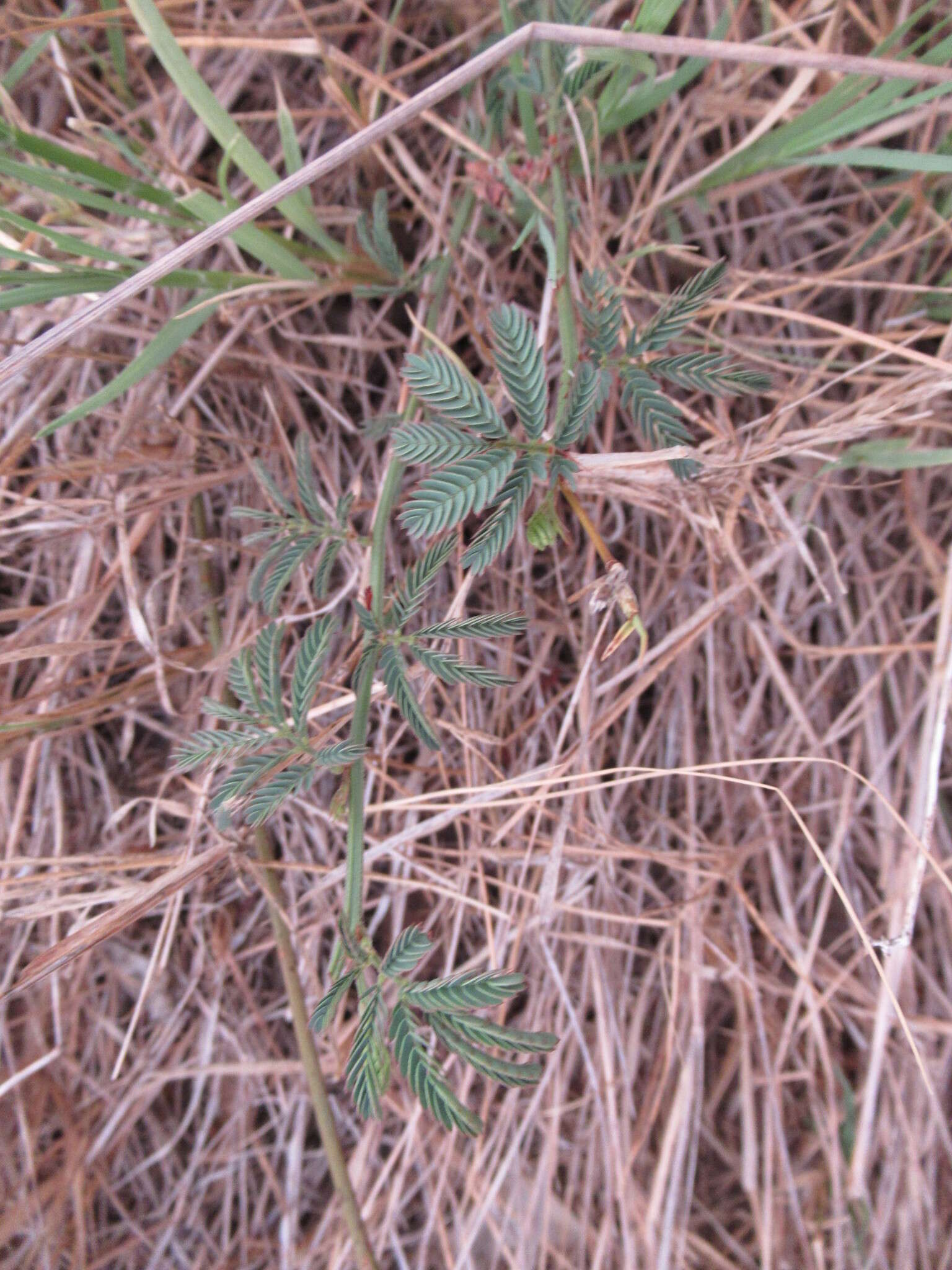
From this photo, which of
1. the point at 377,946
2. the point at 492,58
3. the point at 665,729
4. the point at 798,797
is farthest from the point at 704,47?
the point at 377,946

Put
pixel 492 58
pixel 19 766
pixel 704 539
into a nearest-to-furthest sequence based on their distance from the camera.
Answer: pixel 492 58 → pixel 704 539 → pixel 19 766

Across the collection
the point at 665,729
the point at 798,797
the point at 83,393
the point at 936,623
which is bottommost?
the point at 798,797

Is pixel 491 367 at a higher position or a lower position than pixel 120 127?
lower

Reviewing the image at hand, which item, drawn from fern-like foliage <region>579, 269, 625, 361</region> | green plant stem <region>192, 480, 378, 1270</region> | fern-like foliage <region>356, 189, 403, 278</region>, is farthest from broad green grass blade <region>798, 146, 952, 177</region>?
green plant stem <region>192, 480, 378, 1270</region>

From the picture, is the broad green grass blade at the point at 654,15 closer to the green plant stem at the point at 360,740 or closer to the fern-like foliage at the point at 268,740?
the green plant stem at the point at 360,740

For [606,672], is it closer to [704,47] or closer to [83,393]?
[704,47]

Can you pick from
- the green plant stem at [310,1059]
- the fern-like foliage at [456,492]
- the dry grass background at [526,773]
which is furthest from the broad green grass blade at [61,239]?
the green plant stem at [310,1059]

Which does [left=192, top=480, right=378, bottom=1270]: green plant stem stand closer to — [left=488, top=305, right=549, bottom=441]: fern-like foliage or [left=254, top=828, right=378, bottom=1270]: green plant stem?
[left=254, top=828, right=378, bottom=1270]: green plant stem
